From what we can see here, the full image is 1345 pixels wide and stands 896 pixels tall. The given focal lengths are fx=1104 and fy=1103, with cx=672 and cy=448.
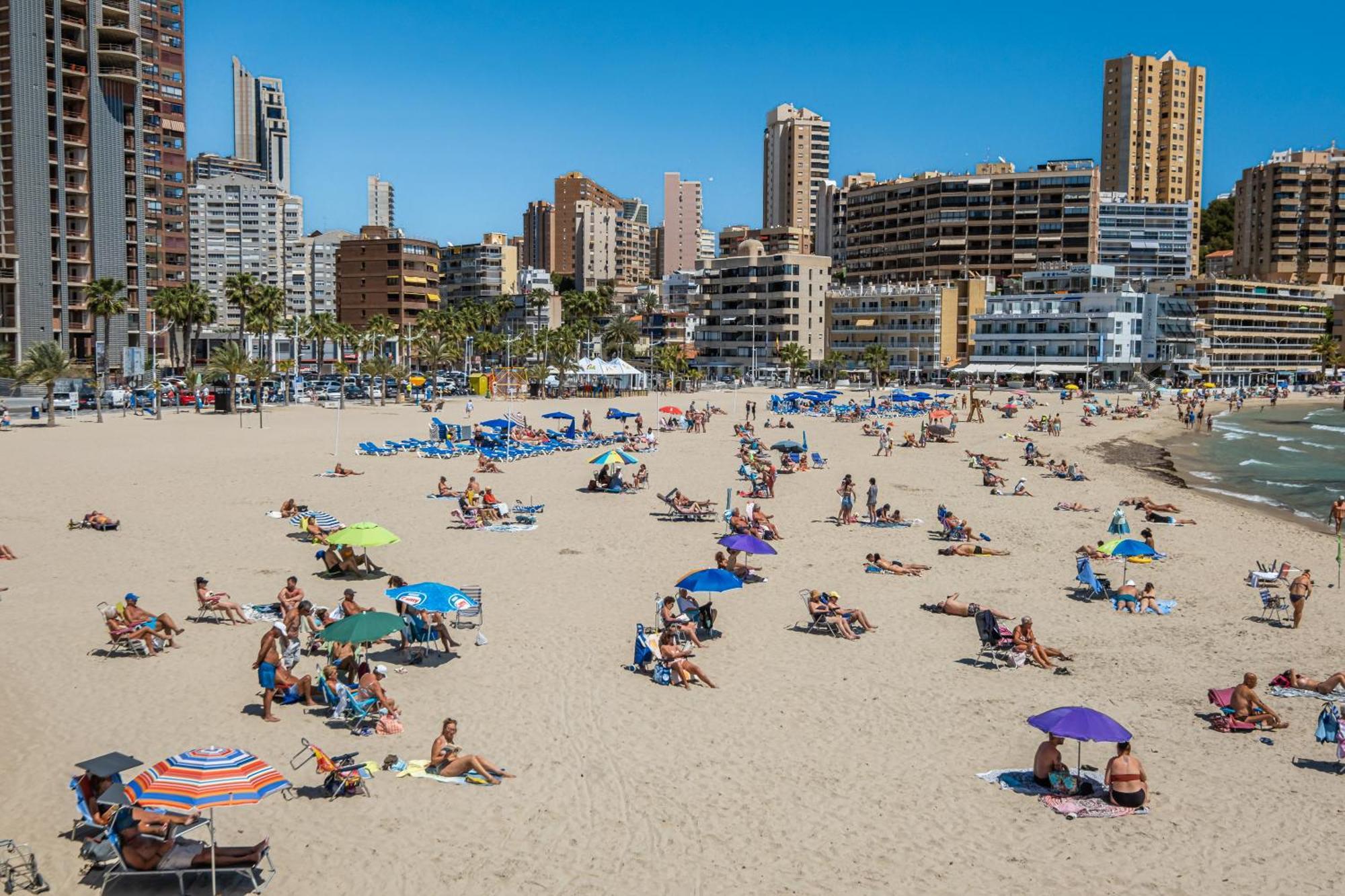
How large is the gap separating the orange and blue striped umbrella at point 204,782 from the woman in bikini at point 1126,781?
7593 mm

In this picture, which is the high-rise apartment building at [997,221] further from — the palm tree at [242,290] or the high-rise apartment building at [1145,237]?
the palm tree at [242,290]

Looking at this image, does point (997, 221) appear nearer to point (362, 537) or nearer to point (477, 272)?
point (477, 272)

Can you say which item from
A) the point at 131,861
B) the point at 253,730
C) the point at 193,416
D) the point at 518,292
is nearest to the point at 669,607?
the point at 253,730

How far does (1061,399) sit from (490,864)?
78583 mm

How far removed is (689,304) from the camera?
14600 cm

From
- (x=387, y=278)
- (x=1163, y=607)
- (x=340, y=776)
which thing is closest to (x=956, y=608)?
(x=1163, y=607)

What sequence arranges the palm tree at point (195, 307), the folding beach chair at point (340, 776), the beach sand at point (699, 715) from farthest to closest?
the palm tree at point (195, 307), the folding beach chair at point (340, 776), the beach sand at point (699, 715)

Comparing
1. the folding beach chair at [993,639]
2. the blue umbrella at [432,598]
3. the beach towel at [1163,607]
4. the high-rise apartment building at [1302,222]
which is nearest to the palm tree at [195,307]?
the blue umbrella at [432,598]

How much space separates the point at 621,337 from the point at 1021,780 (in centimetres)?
9893

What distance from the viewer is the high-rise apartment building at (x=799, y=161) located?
179m

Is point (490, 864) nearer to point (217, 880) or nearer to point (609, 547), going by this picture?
point (217, 880)

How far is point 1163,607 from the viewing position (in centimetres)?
1852

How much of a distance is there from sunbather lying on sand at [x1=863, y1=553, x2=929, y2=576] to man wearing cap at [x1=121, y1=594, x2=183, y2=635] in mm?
12018

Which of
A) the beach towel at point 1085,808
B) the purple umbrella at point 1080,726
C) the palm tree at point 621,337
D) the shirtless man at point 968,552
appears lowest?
the beach towel at point 1085,808
